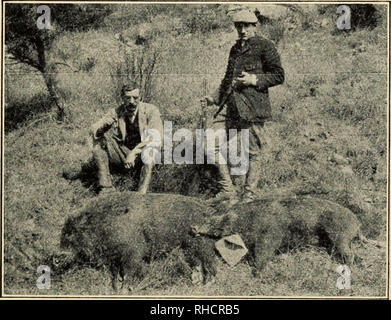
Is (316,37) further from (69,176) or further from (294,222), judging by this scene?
(69,176)

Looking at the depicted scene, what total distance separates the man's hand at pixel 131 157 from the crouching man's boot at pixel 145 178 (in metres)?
0.15

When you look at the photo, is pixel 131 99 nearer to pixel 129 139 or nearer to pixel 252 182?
pixel 129 139

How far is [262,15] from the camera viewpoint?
33.0 feet

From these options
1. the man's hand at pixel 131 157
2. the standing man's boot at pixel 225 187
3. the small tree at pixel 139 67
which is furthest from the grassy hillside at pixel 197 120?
the standing man's boot at pixel 225 187

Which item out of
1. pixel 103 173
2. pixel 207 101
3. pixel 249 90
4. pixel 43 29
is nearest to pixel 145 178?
pixel 103 173

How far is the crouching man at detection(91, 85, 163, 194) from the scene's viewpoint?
985 centimetres

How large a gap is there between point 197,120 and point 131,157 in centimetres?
94

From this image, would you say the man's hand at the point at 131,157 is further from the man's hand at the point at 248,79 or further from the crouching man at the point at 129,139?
the man's hand at the point at 248,79

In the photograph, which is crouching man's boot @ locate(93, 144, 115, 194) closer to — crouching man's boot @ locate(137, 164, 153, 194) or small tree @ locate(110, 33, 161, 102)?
crouching man's boot @ locate(137, 164, 153, 194)

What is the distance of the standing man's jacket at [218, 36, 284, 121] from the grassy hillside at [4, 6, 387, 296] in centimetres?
13

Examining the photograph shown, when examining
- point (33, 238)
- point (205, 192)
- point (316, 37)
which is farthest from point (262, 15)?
point (33, 238)

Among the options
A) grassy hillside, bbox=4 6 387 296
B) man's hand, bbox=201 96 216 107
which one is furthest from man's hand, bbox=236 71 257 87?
man's hand, bbox=201 96 216 107

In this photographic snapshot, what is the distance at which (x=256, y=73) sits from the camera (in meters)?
9.88

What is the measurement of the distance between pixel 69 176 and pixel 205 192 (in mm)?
1673
